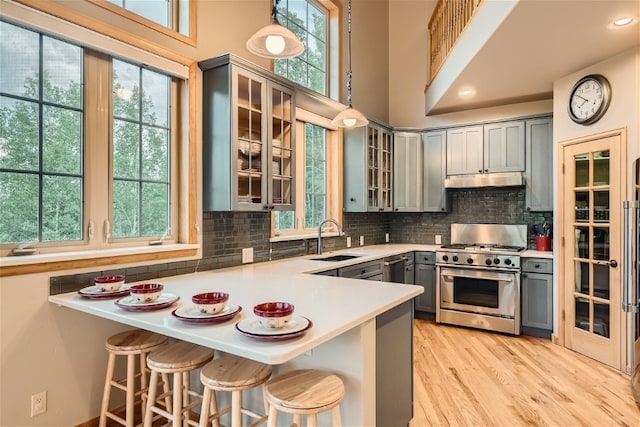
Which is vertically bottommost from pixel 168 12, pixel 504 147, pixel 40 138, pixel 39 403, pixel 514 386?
pixel 514 386

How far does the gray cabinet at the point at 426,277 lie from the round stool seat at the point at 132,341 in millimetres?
3452

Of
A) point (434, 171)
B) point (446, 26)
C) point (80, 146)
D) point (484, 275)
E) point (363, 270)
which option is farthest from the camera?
point (434, 171)

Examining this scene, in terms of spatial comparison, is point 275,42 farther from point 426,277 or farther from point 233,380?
point 426,277

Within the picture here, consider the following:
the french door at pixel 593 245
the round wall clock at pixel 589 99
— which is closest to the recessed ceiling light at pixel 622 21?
the round wall clock at pixel 589 99

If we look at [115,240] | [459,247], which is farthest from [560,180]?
[115,240]

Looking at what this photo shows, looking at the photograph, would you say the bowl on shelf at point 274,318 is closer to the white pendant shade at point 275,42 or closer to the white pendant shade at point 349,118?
the white pendant shade at point 275,42

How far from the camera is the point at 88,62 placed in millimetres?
2295

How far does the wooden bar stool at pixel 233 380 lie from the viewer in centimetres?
163

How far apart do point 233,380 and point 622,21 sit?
336 cm

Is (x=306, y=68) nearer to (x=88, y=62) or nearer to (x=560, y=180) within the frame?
(x=88, y=62)

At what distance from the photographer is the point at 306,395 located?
152cm

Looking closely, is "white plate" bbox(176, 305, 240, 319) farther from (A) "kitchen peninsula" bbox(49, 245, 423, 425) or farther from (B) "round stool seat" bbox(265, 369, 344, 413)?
(B) "round stool seat" bbox(265, 369, 344, 413)

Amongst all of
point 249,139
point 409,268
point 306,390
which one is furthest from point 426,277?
point 306,390

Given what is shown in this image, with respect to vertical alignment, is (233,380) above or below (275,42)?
below
